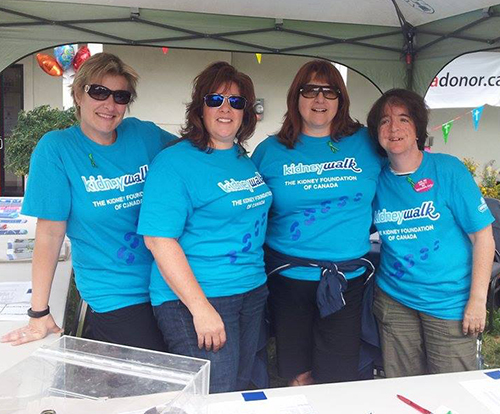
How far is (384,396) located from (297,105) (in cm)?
108

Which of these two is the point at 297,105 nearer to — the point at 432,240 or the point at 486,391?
the point at 432,240

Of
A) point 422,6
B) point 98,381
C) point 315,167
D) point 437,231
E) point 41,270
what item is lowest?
point 98,381

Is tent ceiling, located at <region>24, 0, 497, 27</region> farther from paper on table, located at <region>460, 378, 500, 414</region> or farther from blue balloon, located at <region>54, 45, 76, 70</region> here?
blue balloon, located at <region>54, 45, 76, 70</region>

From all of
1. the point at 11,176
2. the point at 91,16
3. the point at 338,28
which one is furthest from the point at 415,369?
the point at 11,176

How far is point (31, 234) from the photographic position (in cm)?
282

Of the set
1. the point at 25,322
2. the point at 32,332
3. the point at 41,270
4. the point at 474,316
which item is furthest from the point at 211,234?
the point at 474,316

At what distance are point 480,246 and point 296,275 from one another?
65 centimetres

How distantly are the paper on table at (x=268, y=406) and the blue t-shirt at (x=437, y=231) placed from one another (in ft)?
2.51

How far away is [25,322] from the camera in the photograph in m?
1.79

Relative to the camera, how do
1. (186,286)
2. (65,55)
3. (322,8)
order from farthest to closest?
(65,55) < (322,8) < (186,286)

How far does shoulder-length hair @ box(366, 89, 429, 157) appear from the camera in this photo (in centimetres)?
189

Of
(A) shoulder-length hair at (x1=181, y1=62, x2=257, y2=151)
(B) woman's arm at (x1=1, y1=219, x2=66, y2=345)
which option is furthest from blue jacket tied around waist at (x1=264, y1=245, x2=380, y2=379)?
(B) woman's arm at (x1=1, y1=219, x2=66, y2=345)

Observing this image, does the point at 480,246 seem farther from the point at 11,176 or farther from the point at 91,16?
the point at 11,176

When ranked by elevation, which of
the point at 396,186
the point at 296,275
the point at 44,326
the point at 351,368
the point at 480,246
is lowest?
the point at 351,368
